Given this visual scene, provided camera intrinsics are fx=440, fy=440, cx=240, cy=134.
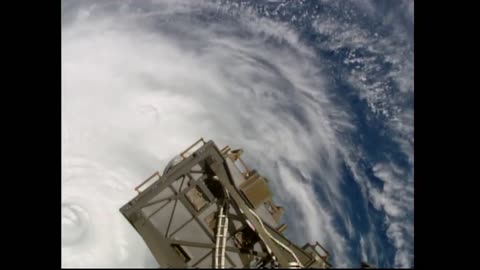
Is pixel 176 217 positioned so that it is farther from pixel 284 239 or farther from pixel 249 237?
pixel 284 239

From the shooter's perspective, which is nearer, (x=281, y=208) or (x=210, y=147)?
(x=210, y=147)

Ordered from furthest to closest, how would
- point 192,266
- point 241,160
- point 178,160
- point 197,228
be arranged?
point 241,160 → point 178,160 → point 197,228 → point 192,266

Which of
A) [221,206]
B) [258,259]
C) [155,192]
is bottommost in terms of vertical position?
[258,259]

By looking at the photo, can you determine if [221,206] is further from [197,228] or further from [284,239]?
[284,239]

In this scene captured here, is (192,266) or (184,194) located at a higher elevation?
(184,194)

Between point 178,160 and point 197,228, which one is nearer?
point 197,228

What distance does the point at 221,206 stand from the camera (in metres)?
12.1

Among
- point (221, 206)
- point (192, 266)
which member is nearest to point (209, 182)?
point (221, 206)

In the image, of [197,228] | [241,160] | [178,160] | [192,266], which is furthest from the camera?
[241,160]

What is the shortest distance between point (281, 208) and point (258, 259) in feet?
10.5

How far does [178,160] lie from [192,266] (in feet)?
10.5

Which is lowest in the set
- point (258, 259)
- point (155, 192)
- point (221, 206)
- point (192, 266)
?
point (258, 259)

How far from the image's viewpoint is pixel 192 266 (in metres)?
11.4

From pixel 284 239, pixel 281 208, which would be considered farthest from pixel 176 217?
pixel 281 208
